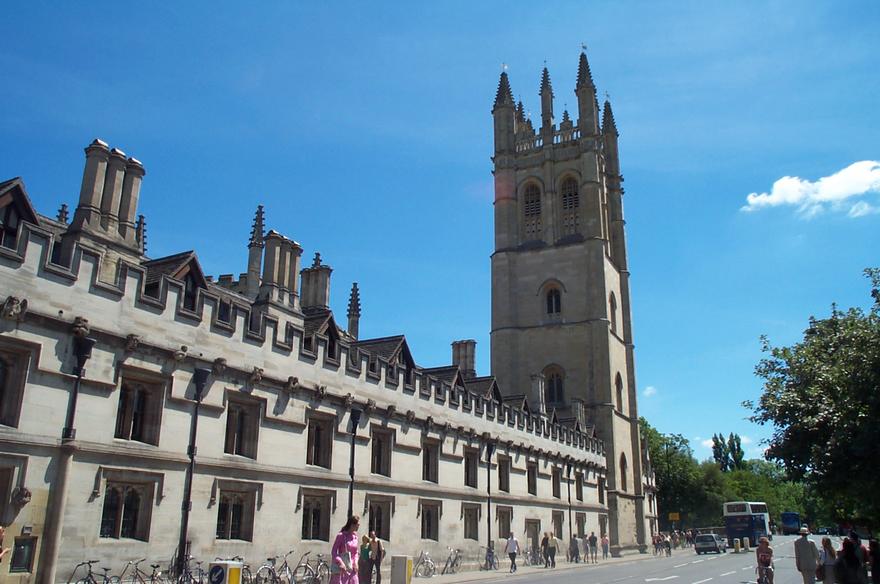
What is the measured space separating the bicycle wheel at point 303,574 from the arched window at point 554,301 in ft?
140

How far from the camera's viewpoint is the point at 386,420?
26.9m

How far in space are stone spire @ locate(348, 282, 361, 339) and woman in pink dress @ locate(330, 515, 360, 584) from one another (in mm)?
27423

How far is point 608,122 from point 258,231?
55.0 m

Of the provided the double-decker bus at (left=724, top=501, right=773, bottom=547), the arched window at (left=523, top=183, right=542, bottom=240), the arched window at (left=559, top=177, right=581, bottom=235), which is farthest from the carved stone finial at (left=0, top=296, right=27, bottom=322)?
the double-decker bus at (left=724, top=501, right=773, bottom=547)

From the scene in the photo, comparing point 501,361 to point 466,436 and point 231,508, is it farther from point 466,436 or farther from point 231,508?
point 231,508

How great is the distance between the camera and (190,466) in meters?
18.9

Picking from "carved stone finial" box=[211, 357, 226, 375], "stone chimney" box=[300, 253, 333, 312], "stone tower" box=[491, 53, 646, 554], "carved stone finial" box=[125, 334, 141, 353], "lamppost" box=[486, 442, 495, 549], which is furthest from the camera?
"stone tower" box=[491, 53, 646, 554]

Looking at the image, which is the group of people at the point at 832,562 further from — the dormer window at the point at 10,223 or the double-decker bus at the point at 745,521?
the double-decker bus at the point at 745,521

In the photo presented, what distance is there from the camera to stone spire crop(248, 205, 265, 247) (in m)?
28.8

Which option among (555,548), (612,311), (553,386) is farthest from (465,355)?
(612,311)

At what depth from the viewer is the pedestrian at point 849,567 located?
14.6 metres

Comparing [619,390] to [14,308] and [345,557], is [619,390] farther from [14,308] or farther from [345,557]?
[14,308]

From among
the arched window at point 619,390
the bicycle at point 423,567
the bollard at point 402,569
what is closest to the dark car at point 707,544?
the arched window at point 619,390

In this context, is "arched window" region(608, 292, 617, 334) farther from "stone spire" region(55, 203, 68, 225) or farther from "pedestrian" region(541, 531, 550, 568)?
"stone spire" region(55, 203, 68, 225)
